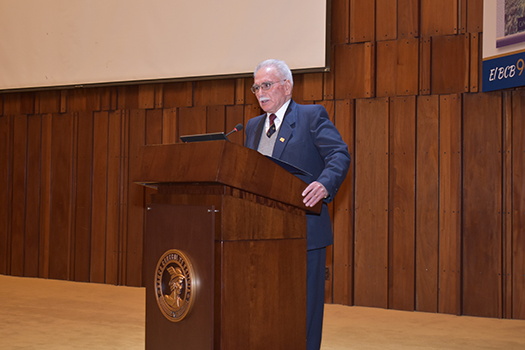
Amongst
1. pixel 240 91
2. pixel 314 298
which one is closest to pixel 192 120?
pixel 240 91

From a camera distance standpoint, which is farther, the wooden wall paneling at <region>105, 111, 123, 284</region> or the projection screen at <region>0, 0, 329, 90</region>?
the wooden wall paneling at <region>105, 111, 123, 284</region>

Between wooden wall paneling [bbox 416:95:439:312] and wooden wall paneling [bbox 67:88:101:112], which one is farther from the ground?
wooden wall paneling [bbox 67:88:101:112]

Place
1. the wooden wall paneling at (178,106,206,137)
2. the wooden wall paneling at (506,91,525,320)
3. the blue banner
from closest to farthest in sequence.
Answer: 1. the blue banner
2. the wooden wall paneling at (506,91,525,320)
3. the wooden wall paneling at (178,106,206,137)

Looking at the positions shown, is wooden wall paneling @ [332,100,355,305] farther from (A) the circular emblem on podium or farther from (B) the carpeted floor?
(A) the circular emblem on podium

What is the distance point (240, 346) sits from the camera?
58.9 inches

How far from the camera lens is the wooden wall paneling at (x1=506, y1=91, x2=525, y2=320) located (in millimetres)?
3725

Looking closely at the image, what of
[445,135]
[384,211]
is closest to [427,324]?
[384,211]

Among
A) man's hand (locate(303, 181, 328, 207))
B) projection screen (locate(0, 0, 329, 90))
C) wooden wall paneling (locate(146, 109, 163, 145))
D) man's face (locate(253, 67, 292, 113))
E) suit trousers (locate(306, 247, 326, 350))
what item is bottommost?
suit trousers (locate(306, 247, 326, 350))

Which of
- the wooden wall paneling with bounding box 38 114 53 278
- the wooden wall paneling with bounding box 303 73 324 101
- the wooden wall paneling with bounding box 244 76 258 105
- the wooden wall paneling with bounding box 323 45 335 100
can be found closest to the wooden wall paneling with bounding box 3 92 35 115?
the wooden wall paneling with bounding box 38 114 53 278

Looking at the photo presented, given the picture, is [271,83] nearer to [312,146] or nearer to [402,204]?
[312,146]

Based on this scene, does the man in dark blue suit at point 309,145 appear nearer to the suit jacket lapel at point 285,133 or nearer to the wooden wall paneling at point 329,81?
the suit jacket lapel at point 285,133

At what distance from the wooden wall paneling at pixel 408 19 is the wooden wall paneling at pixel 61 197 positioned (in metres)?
3.29

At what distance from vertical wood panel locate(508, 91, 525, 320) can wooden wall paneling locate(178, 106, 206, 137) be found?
2.57 m

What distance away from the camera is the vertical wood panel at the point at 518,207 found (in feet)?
12.2
